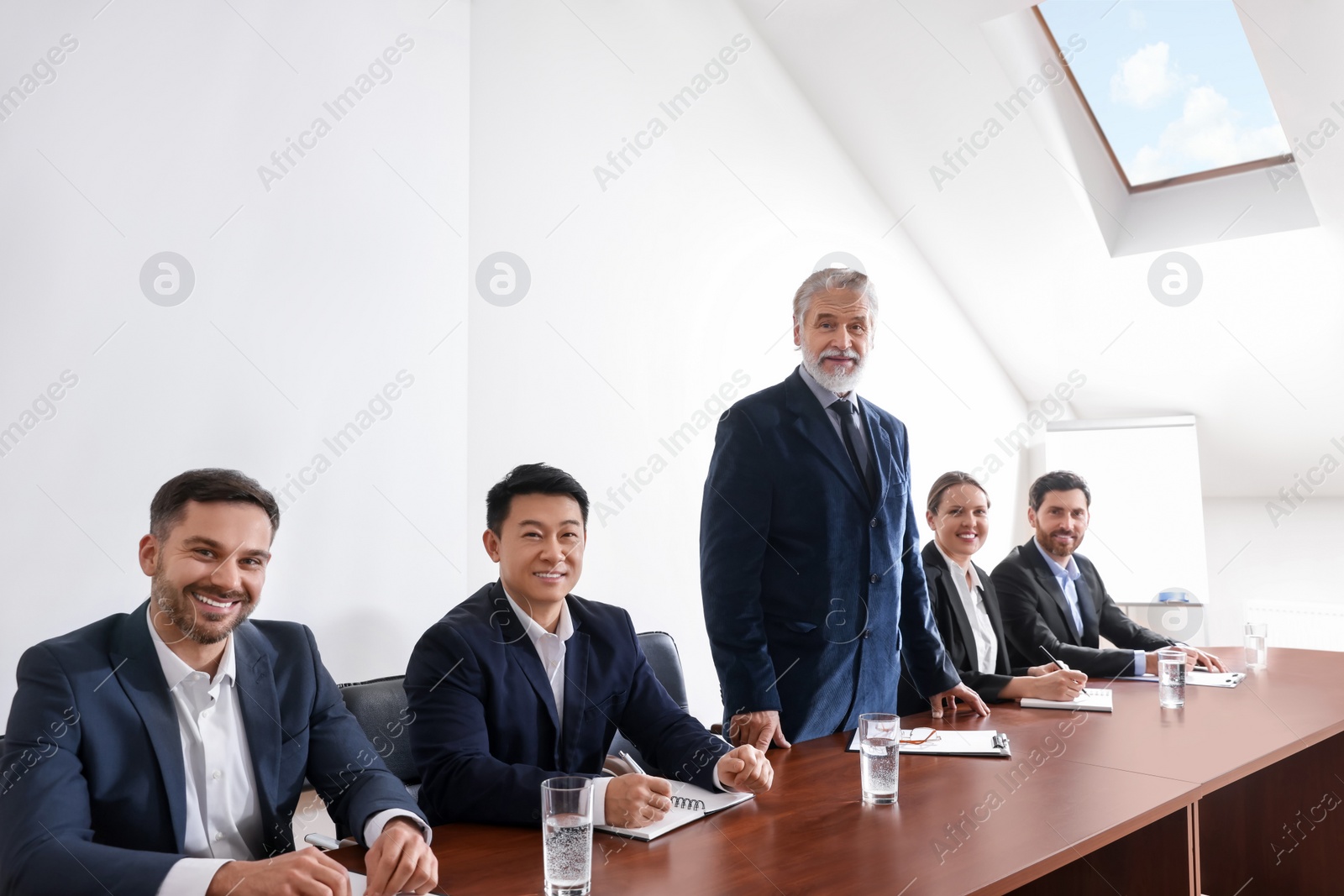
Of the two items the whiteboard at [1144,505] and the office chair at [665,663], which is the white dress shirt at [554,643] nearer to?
the office chair at [665,663]

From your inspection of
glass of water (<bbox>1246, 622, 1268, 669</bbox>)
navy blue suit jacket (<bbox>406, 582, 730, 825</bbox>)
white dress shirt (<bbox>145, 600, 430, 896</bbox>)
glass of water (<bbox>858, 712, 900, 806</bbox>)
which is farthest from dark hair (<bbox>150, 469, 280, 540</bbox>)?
glass of water (<bbox>1246, 622, 1268, 669</bbox>)

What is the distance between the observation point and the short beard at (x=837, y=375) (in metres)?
2.14

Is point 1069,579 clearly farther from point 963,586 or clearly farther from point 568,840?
point 568,840

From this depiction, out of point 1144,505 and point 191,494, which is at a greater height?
point 1144,505

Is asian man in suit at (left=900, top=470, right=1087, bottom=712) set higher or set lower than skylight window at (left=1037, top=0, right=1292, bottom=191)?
lower

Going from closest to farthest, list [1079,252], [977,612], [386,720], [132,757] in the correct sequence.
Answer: [132,757], [386,720], [977,612], [1079,252]

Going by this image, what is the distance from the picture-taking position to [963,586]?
8.86 feet

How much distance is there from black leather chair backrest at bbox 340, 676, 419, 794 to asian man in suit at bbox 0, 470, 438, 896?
296mm

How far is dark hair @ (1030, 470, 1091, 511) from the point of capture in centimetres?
313

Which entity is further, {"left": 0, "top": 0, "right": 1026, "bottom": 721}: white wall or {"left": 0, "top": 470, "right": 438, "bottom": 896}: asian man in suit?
{"left": 0, "top": 0, "right": 1026, "bottom": 721}: white wall

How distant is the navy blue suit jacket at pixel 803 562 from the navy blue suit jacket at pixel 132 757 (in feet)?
2.62

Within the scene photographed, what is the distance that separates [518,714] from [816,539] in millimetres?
765

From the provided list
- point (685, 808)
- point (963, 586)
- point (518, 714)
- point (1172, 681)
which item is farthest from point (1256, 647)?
point (518, 714)

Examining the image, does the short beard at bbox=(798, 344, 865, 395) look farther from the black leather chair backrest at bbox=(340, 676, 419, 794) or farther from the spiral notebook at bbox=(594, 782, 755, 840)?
the black leather chair backrest at bbox=(340, 676, 419, 794)
